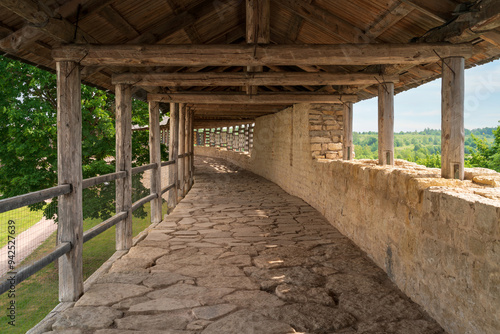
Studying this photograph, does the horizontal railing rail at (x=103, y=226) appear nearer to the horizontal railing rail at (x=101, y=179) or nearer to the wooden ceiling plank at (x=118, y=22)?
the horizontal railing rail at (x=101, y=179)

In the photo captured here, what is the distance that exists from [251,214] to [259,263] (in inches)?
126

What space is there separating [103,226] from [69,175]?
3.22 feet

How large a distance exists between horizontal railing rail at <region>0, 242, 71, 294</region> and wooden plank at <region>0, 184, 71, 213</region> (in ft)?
1.68

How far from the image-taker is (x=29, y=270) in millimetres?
3156

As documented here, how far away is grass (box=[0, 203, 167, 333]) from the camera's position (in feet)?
35.7

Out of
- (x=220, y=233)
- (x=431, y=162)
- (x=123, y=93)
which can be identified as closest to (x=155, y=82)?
(x=123, y=93)

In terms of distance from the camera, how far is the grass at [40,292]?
10883 mm

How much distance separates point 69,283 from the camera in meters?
3.76

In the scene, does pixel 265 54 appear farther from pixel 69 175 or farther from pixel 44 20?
pixel 69 175

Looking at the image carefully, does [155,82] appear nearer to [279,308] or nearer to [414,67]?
[414,67]

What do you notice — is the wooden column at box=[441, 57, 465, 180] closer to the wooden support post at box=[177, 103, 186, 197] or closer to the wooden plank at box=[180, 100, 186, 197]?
the wooden plank at box=[180, 100, 186, 197]

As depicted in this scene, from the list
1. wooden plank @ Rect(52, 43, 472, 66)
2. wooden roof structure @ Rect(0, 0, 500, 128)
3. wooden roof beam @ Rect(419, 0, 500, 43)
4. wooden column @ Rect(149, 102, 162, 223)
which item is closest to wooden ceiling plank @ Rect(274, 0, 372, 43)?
wooden roof structure @ Rect(0, 0, 500, 128)

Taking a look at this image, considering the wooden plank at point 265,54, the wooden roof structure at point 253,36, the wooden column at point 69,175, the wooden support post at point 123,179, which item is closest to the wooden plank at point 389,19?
the wooden roof structure at point 253,36

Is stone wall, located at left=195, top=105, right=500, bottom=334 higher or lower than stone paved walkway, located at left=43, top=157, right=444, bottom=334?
higher
